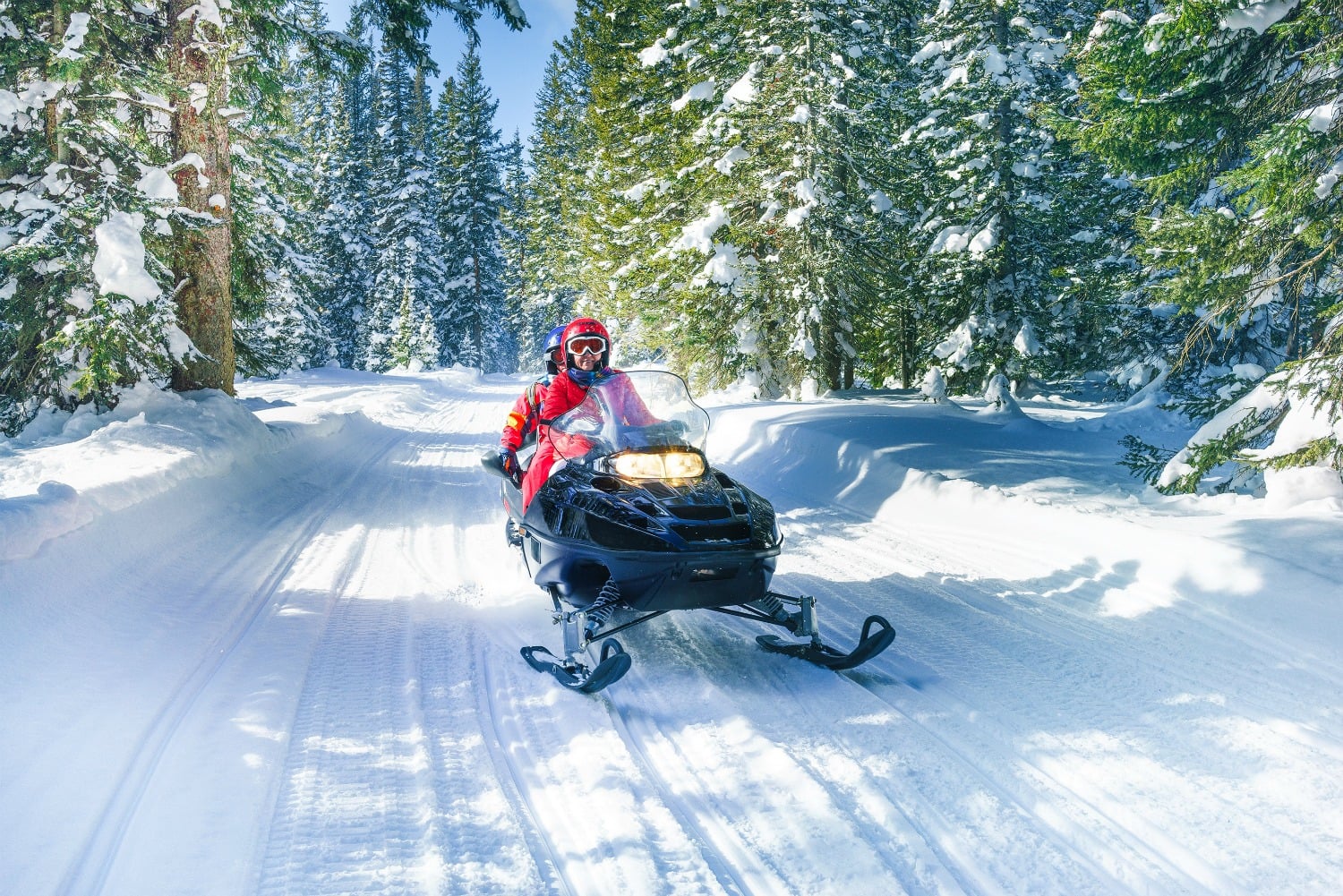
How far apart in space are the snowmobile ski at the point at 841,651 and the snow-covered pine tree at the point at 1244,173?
3983 millimetres

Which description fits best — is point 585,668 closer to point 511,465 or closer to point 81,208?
point 511,465

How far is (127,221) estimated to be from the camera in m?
7.40

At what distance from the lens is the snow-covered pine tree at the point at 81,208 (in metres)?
7.28

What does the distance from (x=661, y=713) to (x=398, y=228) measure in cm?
4122

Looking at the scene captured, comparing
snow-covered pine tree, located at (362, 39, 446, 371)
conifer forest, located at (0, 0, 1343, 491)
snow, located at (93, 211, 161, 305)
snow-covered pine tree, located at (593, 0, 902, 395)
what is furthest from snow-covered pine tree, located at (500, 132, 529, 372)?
snow, located at (93, 211, 161, 305)

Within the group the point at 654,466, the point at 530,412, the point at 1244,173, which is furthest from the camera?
the point at 530,412

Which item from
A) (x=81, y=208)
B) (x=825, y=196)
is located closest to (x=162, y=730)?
(x=81, y=208)

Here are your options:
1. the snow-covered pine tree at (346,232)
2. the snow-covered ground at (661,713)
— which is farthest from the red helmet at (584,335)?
the snow-covered pine tree at (346,232)

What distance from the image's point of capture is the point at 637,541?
13.1ft

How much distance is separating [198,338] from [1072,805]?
33.0 ft

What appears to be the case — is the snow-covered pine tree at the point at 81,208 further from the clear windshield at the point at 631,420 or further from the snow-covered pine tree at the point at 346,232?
the snow-covered pine tree at the point at 346,232

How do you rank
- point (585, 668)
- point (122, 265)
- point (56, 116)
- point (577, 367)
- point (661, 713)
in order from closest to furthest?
1. point (661, 713)
2. point (585, 668)
3. point (577, 367)
4. point (122, 265)
5. point (56, 116)

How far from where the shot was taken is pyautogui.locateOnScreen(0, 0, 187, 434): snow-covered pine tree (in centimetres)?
728

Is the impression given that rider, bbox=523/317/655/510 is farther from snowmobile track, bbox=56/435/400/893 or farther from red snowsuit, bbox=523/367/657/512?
snowmobile track, bbox=56/435/400/893
